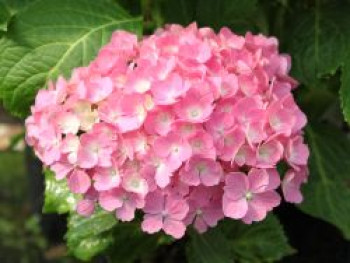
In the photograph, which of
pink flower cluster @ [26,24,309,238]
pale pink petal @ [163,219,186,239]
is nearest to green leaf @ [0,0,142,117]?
pink flower cluster @ [26,24,309,238]

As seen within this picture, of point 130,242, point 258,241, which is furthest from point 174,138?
point 258,241

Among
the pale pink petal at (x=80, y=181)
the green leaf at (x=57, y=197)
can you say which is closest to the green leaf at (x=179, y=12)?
the green leaf at (x=57, y=197)

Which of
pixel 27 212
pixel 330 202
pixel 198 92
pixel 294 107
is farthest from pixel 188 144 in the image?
pixel 27 212

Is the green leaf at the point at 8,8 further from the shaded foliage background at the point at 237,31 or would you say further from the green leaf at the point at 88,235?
the green leaf at the point at 88,235

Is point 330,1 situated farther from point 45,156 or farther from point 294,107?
point 45,156

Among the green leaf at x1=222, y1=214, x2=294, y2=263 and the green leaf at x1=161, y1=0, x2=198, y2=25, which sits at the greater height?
the green leaf at x1=161, y1=0, x2=198, y2=25

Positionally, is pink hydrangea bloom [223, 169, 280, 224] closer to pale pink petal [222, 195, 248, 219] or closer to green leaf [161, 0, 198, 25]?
pale pink petal [222, 195, 248, 219]
